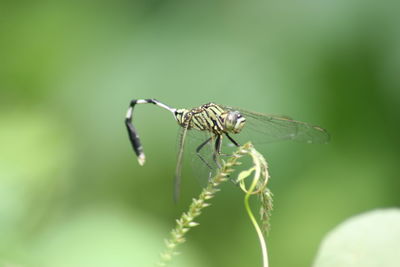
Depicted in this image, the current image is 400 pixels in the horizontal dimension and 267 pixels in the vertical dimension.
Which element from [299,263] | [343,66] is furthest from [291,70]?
[299,263]

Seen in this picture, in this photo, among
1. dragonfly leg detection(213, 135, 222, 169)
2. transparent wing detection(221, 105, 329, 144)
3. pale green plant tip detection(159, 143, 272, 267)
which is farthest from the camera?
transparent wing detection(221, 105, 329, 144)

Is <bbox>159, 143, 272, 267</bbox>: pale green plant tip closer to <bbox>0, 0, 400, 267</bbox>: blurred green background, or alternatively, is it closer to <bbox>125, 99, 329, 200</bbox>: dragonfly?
<bbox>125, 99, 329, 200</bbox>: dragonfly

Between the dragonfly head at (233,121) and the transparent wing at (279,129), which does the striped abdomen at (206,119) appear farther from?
the transparent wing at (279,129)

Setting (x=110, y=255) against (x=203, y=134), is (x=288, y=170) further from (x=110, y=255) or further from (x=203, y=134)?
(x=110, y=255)

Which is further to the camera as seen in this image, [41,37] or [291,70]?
[41,37]

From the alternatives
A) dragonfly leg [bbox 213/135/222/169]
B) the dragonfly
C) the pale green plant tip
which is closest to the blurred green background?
the dragonfly

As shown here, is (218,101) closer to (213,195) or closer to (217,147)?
(217,147)

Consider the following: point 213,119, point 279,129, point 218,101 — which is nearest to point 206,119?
point 213,119

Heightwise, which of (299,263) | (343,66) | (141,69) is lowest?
(299,263)

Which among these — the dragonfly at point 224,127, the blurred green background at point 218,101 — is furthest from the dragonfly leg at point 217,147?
the blurred green background at point 218,101
